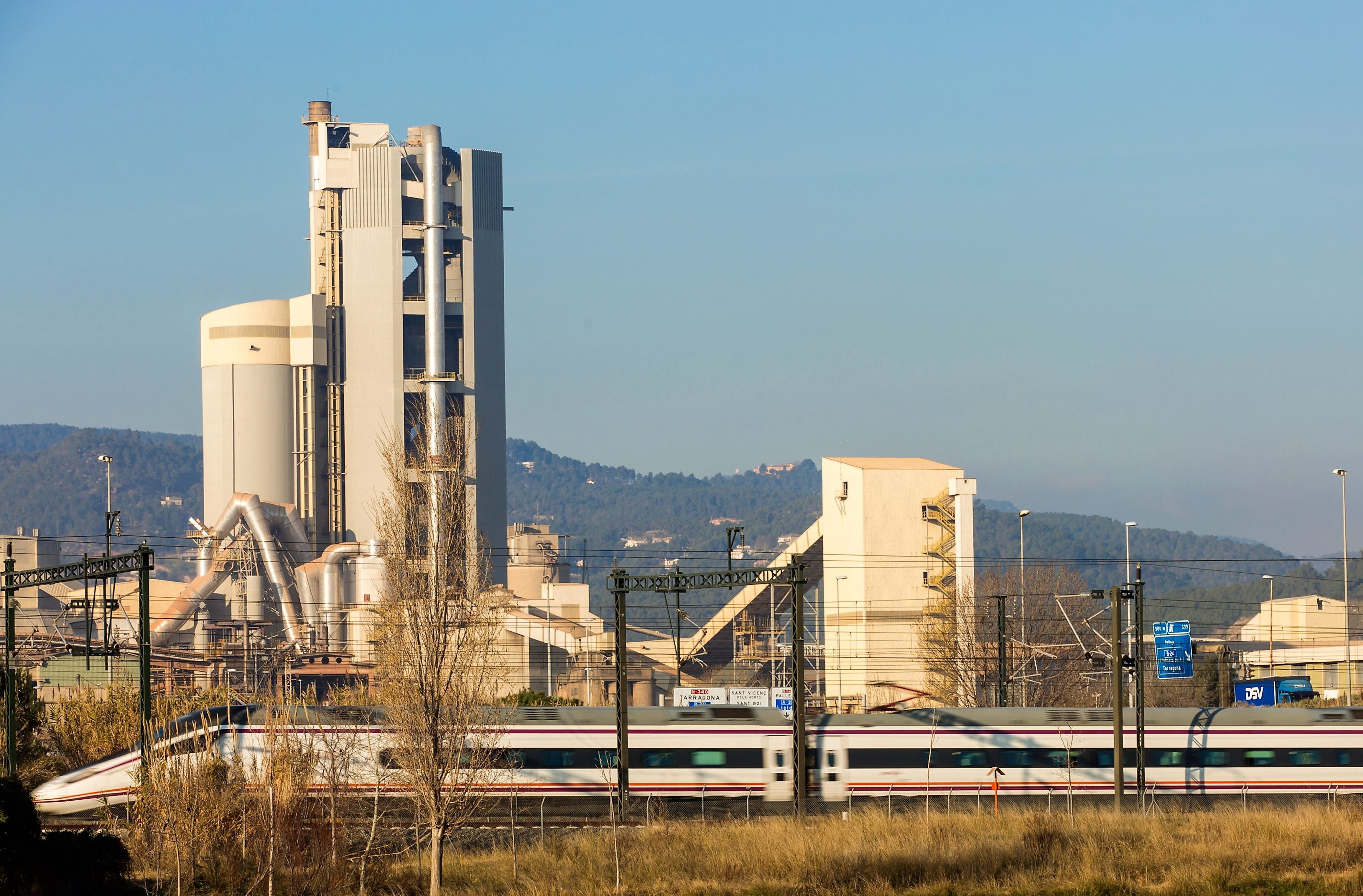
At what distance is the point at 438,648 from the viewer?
27.2 m

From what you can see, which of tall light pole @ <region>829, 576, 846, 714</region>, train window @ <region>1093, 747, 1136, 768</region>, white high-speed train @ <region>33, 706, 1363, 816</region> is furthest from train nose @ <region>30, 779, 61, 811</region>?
tall light pole @ <region>829, 576, 846, 714</region>

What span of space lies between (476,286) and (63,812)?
284ft

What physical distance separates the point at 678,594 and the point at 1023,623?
37888mm

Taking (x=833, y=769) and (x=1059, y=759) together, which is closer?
(x=833, y=769)

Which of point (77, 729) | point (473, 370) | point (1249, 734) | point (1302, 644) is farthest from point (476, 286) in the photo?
point (1249, 734)

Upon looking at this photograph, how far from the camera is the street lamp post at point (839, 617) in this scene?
89562 millimetres

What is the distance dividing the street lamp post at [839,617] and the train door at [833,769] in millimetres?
49229

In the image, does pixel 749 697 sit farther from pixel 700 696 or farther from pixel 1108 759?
pixel 1108 759

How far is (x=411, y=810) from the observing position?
30.8 meters

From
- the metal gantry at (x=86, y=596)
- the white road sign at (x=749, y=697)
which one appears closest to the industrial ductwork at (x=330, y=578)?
the white road sign at (x=749, y=697)

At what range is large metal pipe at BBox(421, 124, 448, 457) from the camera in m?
110

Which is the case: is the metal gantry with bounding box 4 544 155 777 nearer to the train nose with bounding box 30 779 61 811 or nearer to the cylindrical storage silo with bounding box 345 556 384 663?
the train nose with bounding box 30 779 61 811

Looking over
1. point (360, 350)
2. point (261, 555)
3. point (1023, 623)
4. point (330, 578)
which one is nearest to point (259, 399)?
point (360, 350)

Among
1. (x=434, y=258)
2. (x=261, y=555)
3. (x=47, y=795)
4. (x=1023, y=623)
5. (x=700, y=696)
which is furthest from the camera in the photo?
(x=434, y=258)
